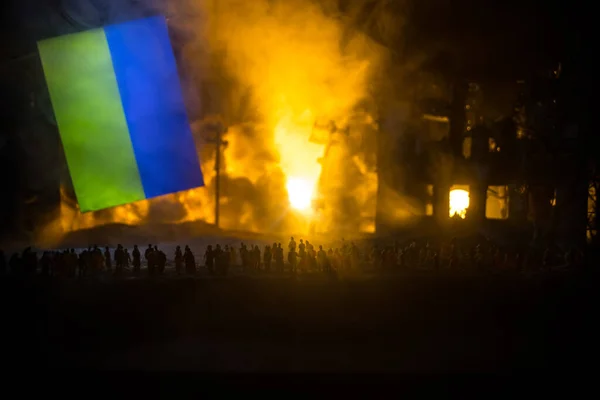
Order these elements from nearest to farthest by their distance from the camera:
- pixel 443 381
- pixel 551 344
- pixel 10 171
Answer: pixel 443 381 → pixel 551 344 → pixel 10 171

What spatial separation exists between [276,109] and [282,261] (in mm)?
8758

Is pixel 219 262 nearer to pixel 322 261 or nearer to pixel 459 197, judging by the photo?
pixel 322 261

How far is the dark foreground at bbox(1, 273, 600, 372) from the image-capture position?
7566 mm

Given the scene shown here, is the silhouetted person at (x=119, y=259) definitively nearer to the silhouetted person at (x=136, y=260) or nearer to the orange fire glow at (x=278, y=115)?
the silhouetted person at (x=136, y=260)

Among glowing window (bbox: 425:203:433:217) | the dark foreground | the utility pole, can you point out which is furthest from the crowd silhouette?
the utility pole

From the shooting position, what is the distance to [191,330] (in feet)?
26.9

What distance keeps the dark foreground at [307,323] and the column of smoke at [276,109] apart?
704 cm

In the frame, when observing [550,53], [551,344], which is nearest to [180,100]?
[550,53]

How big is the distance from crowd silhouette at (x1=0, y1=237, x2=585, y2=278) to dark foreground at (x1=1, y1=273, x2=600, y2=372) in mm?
397

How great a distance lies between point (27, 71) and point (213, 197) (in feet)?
21.4

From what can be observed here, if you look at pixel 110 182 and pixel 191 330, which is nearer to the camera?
pixel 191 330

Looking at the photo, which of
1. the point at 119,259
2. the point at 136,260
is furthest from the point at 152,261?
the point at 119,259

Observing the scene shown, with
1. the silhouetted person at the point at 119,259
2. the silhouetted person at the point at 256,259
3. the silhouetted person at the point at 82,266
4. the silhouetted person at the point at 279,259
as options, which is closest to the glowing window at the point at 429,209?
the silhouetted person at the point at 279,259

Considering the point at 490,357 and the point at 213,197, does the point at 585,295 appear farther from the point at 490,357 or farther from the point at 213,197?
the point at 213,197
